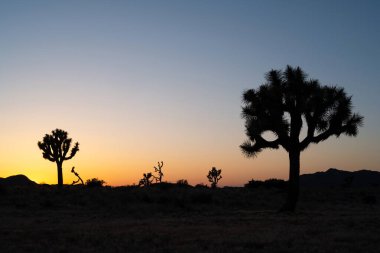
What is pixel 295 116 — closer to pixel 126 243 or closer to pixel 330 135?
pixel 330 135

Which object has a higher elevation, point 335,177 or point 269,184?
point 335,177

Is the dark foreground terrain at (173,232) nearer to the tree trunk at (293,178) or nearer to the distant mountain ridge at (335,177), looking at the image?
the tree trunk at (293,178)

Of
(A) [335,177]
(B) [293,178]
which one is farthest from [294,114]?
(A) [335,177]

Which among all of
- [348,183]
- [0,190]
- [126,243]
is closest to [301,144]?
[126,243]

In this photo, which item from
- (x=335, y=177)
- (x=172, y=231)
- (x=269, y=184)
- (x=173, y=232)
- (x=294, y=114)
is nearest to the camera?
(x=173, y=232)

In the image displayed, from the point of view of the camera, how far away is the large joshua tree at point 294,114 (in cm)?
2152

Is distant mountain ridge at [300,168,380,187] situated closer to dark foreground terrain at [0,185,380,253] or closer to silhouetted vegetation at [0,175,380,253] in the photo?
silhouetted vegetation at [0,175,380,253]

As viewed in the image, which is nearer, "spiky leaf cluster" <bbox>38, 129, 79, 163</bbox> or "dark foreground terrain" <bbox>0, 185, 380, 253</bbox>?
"dark foreground terrain" <bbox>0, 185, 380, 253</bbox>

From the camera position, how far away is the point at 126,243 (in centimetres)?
1186

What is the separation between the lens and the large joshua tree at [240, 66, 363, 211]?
21.5m

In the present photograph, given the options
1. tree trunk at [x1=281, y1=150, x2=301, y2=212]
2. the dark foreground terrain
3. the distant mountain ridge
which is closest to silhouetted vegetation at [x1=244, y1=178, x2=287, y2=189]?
the dark foreground terrain

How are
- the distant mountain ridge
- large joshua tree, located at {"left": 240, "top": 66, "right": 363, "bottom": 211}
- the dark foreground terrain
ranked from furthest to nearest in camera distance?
the distant mountain ridge
large joshua tree, located at {"left": 240, "top": 66, "right": 363, "bottom": 211}
the dark foreground terrain

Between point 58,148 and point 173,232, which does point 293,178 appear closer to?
point 173,232

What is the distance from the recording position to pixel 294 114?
21828mm
